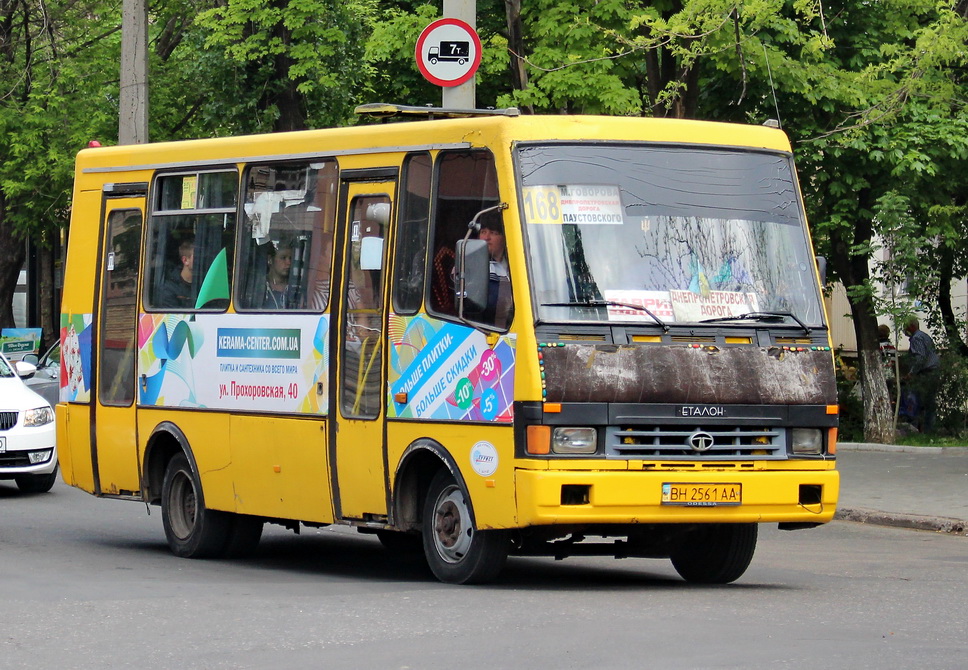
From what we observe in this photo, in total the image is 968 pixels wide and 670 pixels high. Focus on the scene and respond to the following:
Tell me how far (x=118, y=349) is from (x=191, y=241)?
1.21 metres

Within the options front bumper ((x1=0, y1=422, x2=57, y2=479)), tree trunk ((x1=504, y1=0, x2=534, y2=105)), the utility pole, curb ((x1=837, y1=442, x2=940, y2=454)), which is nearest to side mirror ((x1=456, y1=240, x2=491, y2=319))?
front bumper ((x1=0, y1=422, x2=57, y2=479))

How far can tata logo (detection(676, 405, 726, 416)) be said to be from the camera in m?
Result: 10.0

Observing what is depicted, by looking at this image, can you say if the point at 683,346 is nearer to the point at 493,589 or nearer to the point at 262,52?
the point at 493,589

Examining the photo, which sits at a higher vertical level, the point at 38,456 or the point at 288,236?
the point at 288,236

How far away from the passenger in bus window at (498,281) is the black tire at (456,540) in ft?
3.44

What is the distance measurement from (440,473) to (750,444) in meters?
1.87

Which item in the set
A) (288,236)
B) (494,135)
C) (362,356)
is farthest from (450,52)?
(494,135)

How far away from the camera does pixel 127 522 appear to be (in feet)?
52.3

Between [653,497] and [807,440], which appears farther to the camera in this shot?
[807,440]

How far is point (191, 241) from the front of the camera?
13.1 m

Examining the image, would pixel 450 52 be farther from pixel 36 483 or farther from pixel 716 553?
pixel 36 483

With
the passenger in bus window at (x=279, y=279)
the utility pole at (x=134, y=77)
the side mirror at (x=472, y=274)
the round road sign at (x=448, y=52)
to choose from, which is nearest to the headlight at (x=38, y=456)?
the utility pole at (x=134, y=77)

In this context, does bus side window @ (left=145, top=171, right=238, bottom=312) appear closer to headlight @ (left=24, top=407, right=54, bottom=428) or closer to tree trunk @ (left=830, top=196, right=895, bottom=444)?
headlight @ (left=24, top=407, right=54, bottom=428)

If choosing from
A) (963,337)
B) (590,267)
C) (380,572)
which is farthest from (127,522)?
(963,337)
